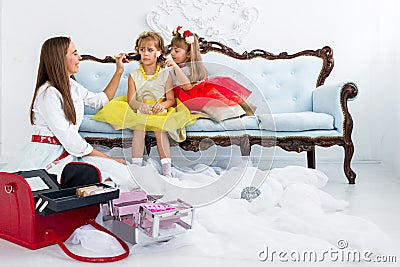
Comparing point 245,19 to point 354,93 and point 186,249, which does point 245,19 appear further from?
point 186,249

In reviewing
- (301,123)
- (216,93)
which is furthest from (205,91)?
(301,123)

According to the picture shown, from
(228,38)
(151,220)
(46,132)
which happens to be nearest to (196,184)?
(151,220)

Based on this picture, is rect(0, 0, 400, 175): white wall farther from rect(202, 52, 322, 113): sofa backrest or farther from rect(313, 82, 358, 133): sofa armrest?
rect(313, 82, 358, 133): sofa armrest

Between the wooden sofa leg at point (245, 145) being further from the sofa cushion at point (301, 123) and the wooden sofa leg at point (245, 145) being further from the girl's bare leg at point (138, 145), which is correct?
the sofa cushion at point (301, 123)

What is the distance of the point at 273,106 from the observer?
3.37 metres

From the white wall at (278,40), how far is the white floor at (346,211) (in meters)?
0.47

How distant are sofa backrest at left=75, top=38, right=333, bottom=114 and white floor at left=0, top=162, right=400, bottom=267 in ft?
1.82

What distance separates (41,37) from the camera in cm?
378

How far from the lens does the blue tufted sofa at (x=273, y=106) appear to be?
2.18 metres

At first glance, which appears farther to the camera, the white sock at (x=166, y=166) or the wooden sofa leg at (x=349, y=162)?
the wooden sofa leg at (x=349, y=162)

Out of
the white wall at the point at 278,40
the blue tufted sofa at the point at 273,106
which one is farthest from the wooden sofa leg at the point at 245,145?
the white wall at the point at 278,40

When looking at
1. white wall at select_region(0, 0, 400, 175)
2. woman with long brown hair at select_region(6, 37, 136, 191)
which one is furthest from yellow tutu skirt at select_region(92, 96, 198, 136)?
white wall at select_region(0, 0, 400, 175)

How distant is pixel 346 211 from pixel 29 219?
140cm

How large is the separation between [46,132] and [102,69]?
1100mm
